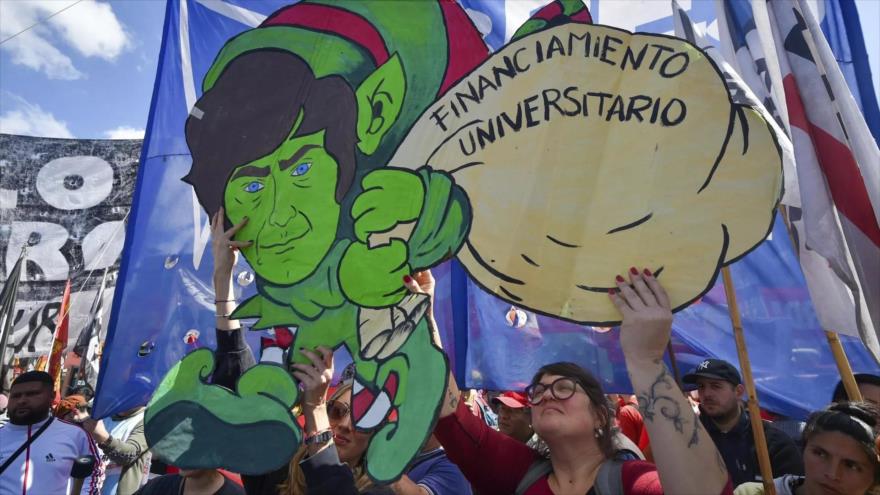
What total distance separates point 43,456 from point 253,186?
7.91 ft

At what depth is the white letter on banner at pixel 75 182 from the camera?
737 cm

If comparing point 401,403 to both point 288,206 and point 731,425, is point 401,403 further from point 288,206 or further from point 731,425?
point 731,425

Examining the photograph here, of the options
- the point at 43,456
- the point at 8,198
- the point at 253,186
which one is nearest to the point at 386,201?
the point at 253,186

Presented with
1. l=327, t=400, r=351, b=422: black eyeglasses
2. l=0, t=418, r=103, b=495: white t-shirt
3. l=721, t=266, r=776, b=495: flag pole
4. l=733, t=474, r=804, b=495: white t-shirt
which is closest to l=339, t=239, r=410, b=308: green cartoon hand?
l=327, t=400, r=351, b=422: black eyeglasses

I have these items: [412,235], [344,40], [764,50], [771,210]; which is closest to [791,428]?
[764,50]

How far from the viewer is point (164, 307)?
3145 mm

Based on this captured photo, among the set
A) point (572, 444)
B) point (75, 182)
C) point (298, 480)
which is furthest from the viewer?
point (75, 182)

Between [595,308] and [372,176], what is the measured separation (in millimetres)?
800

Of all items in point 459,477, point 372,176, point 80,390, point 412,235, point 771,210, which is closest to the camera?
point 771,210

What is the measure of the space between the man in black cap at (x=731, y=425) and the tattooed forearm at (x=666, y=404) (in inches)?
61.1

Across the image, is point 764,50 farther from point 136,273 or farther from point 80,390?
point 80,390

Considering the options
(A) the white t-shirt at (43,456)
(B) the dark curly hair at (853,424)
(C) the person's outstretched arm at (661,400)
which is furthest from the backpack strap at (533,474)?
(A) the white t-shirt at (43,456)

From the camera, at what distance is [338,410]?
2.12 meters

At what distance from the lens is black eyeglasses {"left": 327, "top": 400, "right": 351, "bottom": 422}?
2104 mm
